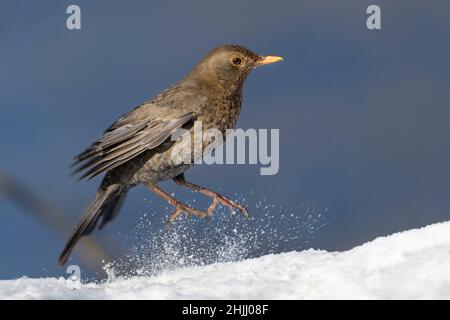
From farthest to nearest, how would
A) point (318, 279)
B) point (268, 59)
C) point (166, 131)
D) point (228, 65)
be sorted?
point (268, 59)
point (228, 65)
point (166, 131)
point (318, 279)

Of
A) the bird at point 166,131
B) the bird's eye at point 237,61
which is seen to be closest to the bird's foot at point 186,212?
the bird at point 166,131

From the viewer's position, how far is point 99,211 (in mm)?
7332

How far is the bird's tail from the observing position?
6895mm

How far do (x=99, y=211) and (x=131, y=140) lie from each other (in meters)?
0.97

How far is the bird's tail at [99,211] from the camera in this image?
6.89 metres

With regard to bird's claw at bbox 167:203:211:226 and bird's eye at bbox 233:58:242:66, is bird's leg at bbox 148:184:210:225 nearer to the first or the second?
bird's claw at bbox 167:203:211:226

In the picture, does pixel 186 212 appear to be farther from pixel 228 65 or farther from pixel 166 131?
pixel 228 65

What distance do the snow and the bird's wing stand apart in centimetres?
123

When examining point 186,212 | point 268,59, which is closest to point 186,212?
point 186,212

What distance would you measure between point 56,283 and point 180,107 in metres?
2.03

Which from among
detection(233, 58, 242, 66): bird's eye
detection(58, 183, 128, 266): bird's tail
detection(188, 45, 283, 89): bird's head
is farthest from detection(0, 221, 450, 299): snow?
detection(233, 58, 242, 66): bird's eye
